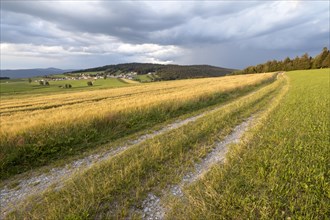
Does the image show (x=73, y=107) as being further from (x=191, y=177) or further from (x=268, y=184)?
(x=268, y=184)

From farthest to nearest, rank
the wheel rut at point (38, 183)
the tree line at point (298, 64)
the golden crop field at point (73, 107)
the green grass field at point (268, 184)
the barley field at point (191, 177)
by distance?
1. the tree line at point (298, 64)
2. the golden crop field at point (73, 107)
3. the wheel rut at point (38, 183)
4. the barley field at point (191, 177)
5. the green grass field at point (268, 184)

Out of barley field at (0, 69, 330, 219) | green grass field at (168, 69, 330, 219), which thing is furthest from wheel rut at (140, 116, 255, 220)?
green grass field at (168, 69, 330, 219)

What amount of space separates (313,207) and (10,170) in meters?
7.99

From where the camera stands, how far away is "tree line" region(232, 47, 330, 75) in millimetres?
79438

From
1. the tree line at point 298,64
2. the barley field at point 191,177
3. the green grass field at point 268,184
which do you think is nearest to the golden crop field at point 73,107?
the barley field at point 191,177

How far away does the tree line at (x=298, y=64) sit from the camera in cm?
7944

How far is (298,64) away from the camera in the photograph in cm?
8981

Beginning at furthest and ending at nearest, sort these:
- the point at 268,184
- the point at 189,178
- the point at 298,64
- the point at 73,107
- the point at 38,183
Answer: the point at 298,64 < the point at 73,107 < the point at 38,183 < the point at 189,178 < the point at 268,184

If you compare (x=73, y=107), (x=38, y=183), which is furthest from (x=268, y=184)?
(x=73, y=107)

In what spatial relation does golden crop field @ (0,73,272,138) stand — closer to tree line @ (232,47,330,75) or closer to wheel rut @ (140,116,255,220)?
wheel rut @ (140,116,255,220)

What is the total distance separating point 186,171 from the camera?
5.26 meters

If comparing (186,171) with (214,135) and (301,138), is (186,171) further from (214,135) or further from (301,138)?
(301,138)

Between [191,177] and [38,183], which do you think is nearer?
[191,177]

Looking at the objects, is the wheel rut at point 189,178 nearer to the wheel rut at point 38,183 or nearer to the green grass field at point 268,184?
the green grass field at point 268,184
